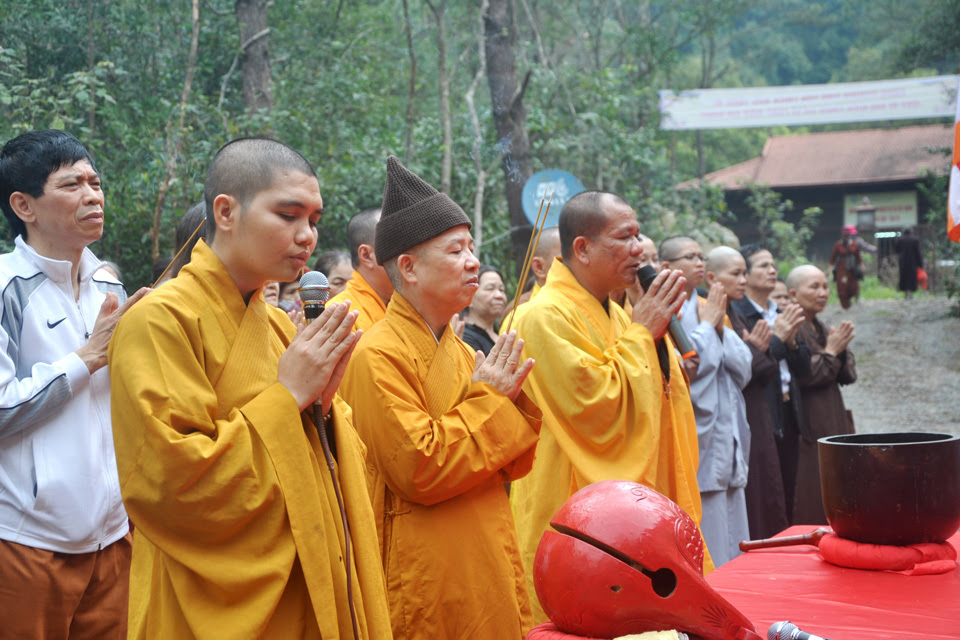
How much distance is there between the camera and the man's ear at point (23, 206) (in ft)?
9.00

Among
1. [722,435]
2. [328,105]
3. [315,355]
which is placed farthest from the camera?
[328,105]

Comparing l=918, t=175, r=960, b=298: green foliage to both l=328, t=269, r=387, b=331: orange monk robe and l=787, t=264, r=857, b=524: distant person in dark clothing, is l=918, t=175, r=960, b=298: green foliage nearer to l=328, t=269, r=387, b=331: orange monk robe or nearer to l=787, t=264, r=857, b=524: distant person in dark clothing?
l=787, t=264, r=857, b=524: distant person in dark clothing

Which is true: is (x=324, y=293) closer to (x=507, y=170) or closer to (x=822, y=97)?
(x=507, y=170)

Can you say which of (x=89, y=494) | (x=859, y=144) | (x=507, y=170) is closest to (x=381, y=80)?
(x=507, y=170)

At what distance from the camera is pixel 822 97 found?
20281 millimetres

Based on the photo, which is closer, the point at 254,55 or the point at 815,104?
the point at 254,55

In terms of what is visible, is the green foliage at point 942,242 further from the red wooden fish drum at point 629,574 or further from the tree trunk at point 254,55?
the red wooden fish drum at point 629,574

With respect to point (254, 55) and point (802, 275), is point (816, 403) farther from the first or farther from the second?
point (254, 55)

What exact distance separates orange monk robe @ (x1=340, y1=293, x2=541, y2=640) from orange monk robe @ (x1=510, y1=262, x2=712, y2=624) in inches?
28.9

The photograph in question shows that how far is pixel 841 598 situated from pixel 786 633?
1.59 ft

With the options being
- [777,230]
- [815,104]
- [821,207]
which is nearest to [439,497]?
[777,230]

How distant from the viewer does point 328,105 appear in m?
10.5

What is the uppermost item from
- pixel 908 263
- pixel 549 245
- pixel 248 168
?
pixel 248 168

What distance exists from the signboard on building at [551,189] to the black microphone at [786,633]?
647 centimetres
